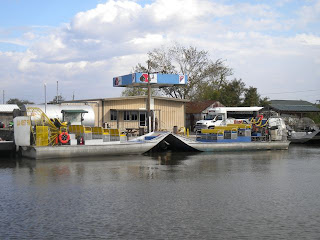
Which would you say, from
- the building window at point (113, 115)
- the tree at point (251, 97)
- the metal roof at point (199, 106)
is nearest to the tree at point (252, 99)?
the tree at point (251, 97)

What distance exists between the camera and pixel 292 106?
61.8 meters

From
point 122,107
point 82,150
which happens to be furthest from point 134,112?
point 82,150

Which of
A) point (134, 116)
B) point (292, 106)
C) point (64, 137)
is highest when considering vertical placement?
point (292, 106)

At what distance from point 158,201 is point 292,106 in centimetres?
5126

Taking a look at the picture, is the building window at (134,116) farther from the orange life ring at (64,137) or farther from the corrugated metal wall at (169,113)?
the orange life ring at (64,137)

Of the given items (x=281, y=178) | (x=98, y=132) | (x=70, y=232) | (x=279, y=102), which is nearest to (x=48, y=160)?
(x=98, y=132)

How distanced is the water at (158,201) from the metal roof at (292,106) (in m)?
36.0

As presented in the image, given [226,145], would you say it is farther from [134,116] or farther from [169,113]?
[169,113]

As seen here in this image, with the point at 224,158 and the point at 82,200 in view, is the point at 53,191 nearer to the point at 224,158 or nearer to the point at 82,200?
the point at 82,200

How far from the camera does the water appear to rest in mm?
10906

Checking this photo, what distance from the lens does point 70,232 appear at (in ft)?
35.3

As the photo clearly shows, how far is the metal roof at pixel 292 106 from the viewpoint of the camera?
195 feet

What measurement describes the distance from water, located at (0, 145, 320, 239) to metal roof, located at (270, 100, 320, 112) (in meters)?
36.0

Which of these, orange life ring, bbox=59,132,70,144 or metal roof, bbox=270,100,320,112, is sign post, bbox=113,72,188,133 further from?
metal roof, bbox=270,100,320,112
